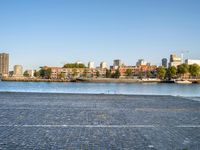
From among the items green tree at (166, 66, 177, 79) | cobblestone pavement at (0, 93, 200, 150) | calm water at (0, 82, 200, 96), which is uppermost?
green tree at (166, 66, 177, 79)

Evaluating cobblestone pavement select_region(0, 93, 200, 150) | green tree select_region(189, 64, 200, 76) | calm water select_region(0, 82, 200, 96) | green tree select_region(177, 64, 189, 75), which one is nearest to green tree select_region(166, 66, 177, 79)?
green tree select_region(177, 64, 189, 75)

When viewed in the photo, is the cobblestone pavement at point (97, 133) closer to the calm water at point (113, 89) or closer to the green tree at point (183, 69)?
the calm water at point (113, 89)

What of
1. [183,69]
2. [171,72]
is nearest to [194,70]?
[183,69]

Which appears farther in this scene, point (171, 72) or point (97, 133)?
point (171, 72)

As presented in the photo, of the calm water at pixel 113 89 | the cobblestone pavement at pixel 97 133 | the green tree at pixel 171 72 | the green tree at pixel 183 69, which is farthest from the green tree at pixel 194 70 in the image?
the cobblestone pavement at pixel 97 133

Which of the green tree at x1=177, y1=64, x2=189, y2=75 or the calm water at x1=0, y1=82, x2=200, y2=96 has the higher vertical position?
the green tree at x1=177, y1=64, x2=189, y2=75

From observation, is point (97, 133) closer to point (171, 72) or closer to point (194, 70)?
point (194, 70)

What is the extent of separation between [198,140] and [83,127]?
14.3 feet

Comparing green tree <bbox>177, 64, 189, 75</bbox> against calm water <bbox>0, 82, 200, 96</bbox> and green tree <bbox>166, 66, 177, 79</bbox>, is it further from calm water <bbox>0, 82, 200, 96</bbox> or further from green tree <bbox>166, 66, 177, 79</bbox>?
calm water <bbox>0, 82, 200, 96</bbox>

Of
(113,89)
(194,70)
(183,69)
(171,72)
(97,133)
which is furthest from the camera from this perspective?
(171,72)

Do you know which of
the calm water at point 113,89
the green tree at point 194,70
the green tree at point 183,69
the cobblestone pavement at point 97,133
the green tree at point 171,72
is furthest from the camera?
the green tree at point 171,72

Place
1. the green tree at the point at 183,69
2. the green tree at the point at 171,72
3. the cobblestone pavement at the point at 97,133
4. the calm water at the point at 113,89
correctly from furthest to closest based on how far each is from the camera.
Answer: the green tree at the point at 171,72 → the green tree at the point at 183,69 → the calm water at the point at 113,89 → the cobblestone pavement at the point at 97,133

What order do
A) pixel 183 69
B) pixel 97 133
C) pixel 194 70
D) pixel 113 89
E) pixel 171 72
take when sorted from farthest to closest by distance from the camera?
pixel 171 72, pixel 194 70, pixel 183 69, pixel 113 89, pixel 97 133

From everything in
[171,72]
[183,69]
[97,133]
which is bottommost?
[97,133]
